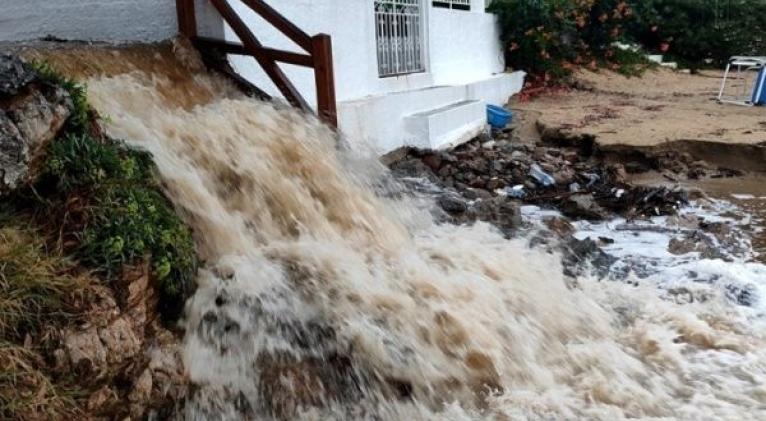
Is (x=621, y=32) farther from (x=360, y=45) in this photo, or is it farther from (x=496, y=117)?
(x=360, y=45)

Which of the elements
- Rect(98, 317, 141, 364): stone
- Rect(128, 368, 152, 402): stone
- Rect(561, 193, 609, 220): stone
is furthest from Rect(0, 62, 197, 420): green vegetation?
Rect(561, 193, 609, 220): stone

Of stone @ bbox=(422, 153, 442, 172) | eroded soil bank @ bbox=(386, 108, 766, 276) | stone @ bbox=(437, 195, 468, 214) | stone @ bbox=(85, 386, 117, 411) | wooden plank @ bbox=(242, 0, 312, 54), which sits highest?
wooden plank @ bbox=(242, 0, 312, 54)

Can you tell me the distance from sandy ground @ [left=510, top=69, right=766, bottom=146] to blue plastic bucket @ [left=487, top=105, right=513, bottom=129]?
0.60 meters

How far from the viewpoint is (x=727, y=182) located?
848 centimetres

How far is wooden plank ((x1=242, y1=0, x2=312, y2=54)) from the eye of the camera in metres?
5.68

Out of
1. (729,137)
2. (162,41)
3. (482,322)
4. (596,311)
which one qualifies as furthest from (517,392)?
(729,137)

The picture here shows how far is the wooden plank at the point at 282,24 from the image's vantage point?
5680 mm

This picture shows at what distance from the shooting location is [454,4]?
12086 mm

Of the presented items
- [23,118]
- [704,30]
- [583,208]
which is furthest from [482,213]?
[704,30]

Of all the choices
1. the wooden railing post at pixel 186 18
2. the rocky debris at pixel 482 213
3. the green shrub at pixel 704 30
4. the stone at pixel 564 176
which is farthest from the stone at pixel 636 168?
the green shrub at pixel 704 30

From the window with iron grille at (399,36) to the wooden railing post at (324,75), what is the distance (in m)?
3.14

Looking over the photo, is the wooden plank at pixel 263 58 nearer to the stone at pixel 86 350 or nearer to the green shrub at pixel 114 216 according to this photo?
the green shrub at pixel 114 216

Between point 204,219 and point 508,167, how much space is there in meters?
5.48

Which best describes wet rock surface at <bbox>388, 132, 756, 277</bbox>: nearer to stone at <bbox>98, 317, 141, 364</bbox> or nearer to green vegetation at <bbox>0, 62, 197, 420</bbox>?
green vegetation at <bbox>0, 62, 197, 420</bbox>
